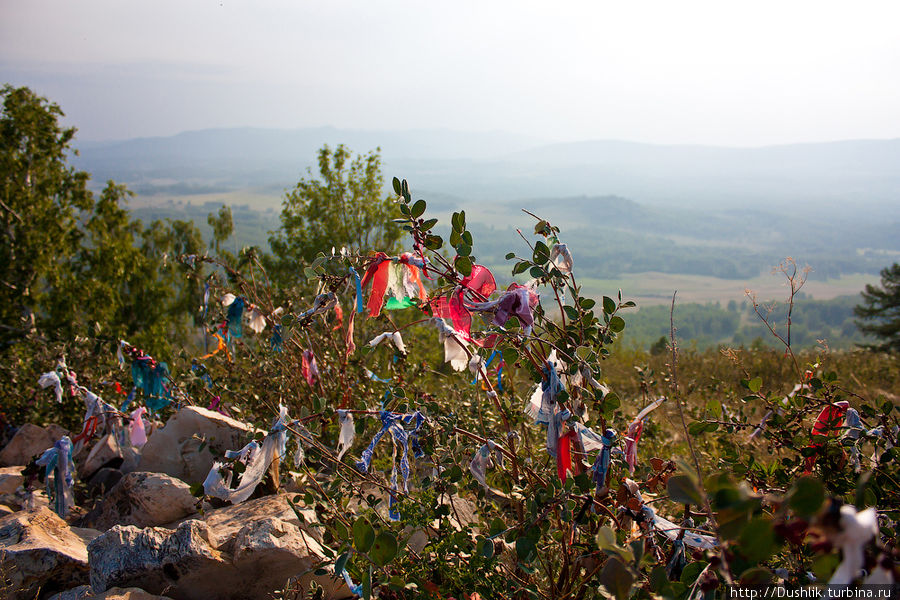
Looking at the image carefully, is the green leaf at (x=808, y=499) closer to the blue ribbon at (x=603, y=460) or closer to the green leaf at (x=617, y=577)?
the green leaf at (x=617, y=577)

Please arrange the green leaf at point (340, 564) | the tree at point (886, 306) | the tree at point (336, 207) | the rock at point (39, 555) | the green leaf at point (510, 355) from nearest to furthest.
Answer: the green leaf at point (340, 564), the green leaf at point (510, 355), the rock at point (39, 555), the tree at point (336, 207), the tree at point (886, 306)

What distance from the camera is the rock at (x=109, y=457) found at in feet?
10.3

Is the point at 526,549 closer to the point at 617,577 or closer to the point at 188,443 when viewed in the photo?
the point at 617,577

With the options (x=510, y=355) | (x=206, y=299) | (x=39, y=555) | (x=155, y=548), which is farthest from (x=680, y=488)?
(x=206, y=299)

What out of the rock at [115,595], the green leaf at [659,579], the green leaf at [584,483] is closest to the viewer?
the green leaf at [659,579]

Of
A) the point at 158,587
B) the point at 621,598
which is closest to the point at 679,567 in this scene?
the point at 621,598

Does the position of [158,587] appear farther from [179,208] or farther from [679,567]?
[179,208]

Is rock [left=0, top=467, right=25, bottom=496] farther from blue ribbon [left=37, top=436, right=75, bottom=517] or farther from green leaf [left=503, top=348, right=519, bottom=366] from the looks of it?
green leaf [left=503, top=348, right=519, bottom=366]

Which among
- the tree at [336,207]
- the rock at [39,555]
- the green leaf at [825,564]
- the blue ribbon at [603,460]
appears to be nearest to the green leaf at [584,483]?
the blue ribbon at [603,460]

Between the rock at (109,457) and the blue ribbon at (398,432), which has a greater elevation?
the blue ribbon at (398,432)

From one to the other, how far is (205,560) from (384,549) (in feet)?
3.78

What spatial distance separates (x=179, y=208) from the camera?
530 feet

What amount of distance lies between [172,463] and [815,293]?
13313 centimetres

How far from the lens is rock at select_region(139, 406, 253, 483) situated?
9.86 ft
